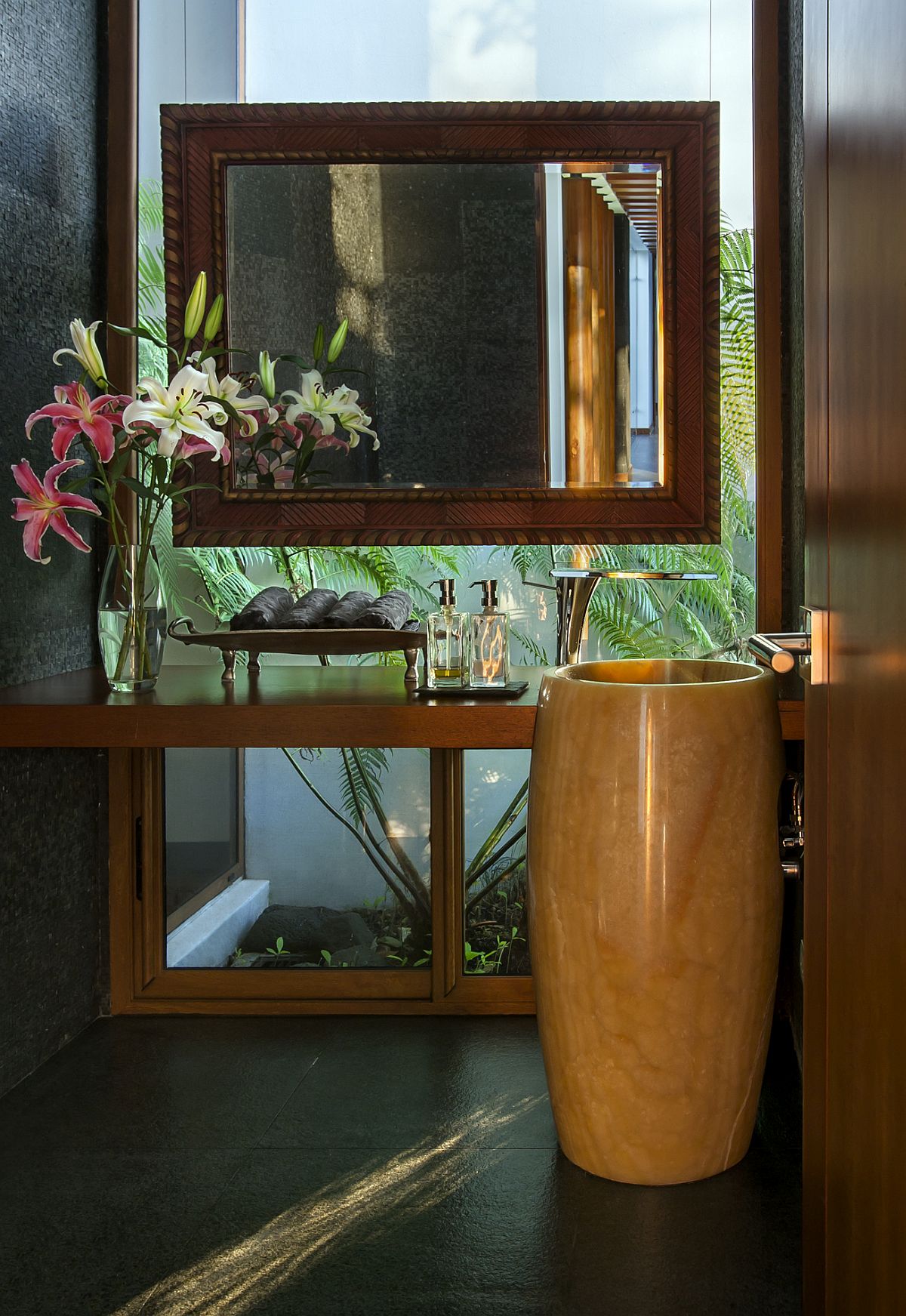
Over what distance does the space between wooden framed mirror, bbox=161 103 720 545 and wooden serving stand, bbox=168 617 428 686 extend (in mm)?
322

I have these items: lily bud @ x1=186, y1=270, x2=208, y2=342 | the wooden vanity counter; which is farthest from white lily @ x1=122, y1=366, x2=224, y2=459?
the wooden vanity counter

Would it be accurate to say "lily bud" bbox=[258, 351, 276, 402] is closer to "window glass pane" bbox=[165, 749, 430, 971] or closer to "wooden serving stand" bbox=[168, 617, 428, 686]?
"wooden serving stand" bbox=[168, 617, 428, 686]

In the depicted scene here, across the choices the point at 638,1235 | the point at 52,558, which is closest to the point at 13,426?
the point at 52,558

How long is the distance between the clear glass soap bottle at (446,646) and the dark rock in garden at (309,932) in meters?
0.66

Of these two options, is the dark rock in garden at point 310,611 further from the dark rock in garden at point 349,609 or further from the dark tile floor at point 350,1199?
the dark tile floor at point 350,1199

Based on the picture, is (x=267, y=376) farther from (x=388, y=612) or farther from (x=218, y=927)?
(x=218, y=927)

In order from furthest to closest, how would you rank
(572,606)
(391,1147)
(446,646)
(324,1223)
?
(572,606) < (446,646) < (391,1147) < (324,1223)

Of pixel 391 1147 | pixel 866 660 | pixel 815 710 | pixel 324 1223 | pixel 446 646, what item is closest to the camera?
pixel 866 660

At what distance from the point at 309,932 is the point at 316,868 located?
139 millimetres

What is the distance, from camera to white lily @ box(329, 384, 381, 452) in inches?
91.1

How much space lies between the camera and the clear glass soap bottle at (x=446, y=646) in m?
2.05

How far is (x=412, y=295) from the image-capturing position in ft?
7.61

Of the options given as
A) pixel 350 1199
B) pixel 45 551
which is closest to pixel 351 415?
Result: pixel 45 551

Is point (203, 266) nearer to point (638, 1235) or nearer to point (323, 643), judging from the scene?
point (323, 643)
